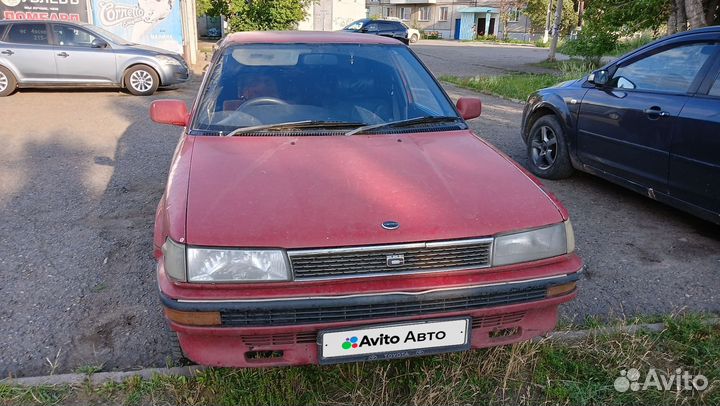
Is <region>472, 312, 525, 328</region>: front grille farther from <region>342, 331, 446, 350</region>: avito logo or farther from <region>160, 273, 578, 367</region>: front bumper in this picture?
<region>342, 331, 446, 350</region>: avito logo

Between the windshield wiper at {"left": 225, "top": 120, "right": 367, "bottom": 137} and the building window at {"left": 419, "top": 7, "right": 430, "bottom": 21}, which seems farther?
the building window at {"left": 419, "top": 7, "right": 430, "bottom": 21}

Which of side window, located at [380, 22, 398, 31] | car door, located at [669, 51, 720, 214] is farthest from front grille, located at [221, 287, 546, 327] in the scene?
side window, located at [380, 22, 398, 31]

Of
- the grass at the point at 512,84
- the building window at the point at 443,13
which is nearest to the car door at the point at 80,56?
the grass at the point at 512,84

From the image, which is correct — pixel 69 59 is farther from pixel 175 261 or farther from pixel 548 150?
pixel 175 261

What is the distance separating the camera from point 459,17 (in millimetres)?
56438

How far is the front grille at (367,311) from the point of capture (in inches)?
81.7

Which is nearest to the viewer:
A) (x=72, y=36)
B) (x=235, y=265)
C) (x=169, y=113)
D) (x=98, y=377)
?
(x=235, y=265)

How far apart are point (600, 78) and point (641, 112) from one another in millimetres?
717

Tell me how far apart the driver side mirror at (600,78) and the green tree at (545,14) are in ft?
133

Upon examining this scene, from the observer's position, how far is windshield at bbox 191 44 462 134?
127 inches

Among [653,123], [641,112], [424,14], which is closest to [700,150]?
[653,123]

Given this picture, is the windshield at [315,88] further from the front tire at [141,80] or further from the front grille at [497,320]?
the front tire at [141,80]

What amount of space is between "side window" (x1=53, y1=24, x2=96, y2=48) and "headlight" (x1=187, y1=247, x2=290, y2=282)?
34.9 feet

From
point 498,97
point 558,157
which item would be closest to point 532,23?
point 498,97
